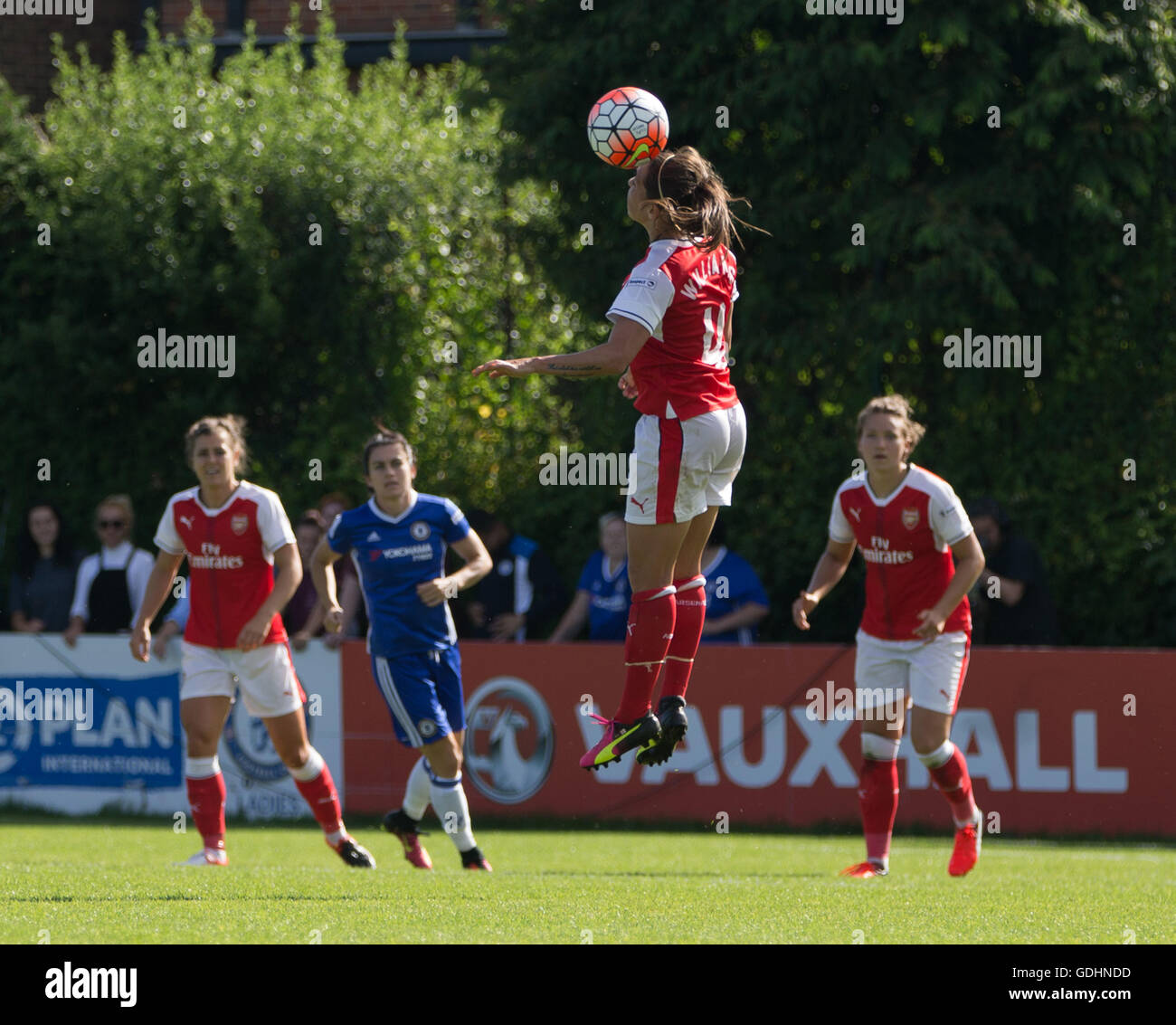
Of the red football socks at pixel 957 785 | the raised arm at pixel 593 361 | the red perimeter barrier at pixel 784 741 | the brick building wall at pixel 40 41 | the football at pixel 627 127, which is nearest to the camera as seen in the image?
the raised arm at pixel 593 361

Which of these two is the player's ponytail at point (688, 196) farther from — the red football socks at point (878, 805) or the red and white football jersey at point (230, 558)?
the red football socks at point (878, 805)

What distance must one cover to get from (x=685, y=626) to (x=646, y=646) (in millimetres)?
269

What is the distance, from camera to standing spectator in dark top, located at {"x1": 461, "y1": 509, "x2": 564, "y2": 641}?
13898mm

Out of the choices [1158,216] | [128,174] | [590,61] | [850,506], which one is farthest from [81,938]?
[128,174]

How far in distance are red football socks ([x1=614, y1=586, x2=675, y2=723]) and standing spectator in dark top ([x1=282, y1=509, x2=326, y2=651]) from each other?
7029mm

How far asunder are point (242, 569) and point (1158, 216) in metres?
8.72

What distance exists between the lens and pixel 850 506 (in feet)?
31.1

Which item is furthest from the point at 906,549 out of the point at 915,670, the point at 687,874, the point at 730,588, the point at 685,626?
the point at 730,588

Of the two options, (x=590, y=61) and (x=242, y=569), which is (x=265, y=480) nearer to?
(x=590, y=61)

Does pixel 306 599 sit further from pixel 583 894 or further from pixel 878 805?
pixel 583 894

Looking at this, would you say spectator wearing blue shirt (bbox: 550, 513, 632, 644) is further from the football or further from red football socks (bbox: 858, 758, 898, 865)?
the football

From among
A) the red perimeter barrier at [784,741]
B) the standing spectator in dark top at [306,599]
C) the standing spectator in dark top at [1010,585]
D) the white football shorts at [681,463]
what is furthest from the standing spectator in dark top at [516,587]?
the white football shorts at [681,463]

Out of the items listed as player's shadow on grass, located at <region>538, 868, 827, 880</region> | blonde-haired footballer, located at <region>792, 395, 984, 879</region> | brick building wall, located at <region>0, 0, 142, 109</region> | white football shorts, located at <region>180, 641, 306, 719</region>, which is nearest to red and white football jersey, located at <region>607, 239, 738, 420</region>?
blonde-haired footballer, located at <region>792, 395, 984, 879</region>

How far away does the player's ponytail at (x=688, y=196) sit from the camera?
658cm
